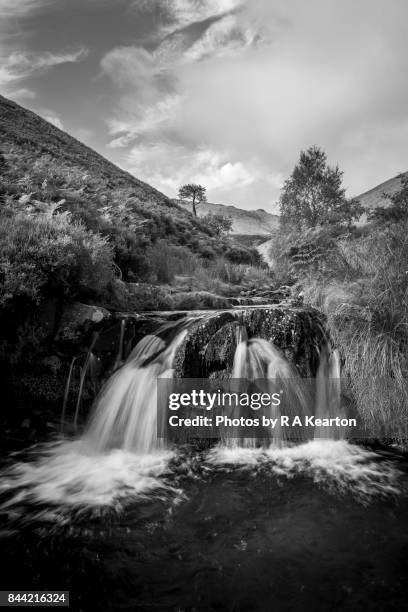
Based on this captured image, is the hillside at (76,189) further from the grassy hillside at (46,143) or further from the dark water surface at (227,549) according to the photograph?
the dark water surface at (227,549)

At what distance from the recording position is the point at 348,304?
158 inches

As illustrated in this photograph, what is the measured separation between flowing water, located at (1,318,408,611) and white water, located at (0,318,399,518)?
0.02 m

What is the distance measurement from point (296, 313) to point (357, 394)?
123 centimetres

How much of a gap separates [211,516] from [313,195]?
33333 mm

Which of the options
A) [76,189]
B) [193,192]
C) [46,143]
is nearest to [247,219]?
[193,192]

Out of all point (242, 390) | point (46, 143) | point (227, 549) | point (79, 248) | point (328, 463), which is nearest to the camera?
point (227, 549)

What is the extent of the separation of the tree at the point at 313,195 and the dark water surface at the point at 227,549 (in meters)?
30.0

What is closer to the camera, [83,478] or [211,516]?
A: [211,516]

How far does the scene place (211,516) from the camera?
264 centimetres

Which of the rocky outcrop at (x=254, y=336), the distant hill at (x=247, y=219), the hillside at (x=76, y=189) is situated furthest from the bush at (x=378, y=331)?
the distant hill at (x=247, y=219)

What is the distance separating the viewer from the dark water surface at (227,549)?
6.27ft

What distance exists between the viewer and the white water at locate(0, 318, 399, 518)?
3025mm

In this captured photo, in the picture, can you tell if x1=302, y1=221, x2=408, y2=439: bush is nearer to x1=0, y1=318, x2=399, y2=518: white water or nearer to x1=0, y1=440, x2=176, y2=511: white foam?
x1=0, y1=318, x2=399, y2=518: white water

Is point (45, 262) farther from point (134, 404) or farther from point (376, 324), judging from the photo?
point (376, 324)
